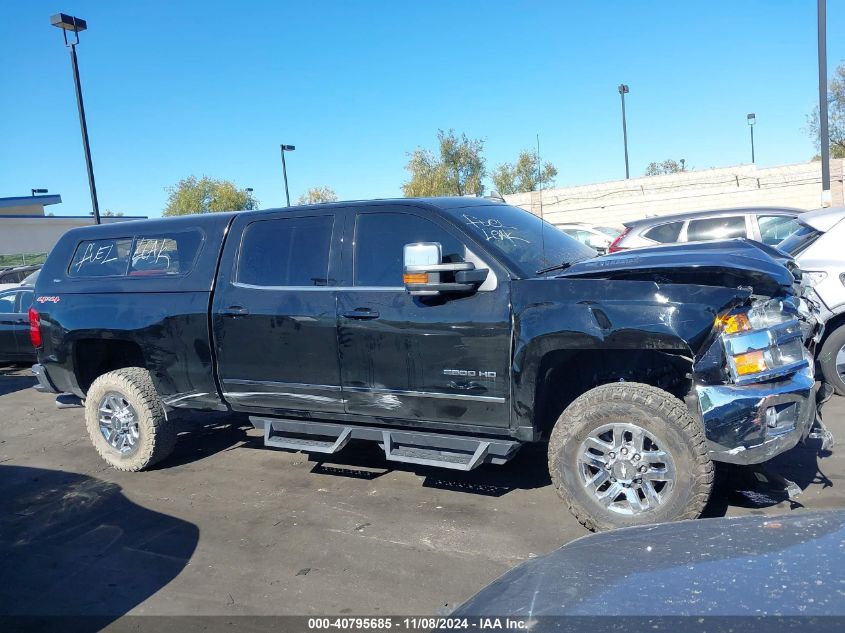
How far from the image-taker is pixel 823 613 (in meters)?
1.52

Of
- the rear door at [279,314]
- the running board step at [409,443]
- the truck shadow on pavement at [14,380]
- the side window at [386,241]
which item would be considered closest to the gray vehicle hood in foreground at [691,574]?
the running board step at [409,443]

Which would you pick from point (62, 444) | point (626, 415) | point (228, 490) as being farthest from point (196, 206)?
point (626, 415)

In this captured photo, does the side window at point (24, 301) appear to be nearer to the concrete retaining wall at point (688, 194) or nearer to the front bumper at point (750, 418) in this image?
the front bumper at point (750, 418)

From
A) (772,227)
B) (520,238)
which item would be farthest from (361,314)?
(772,227)

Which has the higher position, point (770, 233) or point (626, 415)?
point (770, 233)

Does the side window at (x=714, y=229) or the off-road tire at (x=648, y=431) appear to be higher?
the side window at (x=714, y=229)

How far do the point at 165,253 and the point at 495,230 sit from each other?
278 cm

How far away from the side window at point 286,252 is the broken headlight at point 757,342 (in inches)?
104

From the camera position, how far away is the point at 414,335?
4379 mm

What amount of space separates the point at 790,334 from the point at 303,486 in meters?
3.48

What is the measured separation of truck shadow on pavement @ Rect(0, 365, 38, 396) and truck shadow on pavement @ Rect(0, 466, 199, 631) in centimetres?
484

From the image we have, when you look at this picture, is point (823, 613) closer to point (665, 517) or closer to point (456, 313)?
point (665, 517)

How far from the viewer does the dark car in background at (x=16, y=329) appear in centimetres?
1034

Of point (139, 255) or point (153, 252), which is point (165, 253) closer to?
point (153, 252)
